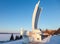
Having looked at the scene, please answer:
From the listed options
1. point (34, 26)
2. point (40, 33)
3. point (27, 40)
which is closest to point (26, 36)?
point (27, 40)

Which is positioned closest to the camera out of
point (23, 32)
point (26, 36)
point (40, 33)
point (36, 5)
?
point (23, 32)

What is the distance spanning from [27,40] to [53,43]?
7.34 ft

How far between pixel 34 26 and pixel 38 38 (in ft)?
7.75

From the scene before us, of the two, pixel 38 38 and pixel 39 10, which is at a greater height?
pixel 39 10

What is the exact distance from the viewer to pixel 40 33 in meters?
16.2

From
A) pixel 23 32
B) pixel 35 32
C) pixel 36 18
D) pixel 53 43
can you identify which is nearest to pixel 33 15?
pixel 36 18

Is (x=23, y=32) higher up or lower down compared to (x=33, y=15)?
lower down

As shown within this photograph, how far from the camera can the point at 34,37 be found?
16.5 meters

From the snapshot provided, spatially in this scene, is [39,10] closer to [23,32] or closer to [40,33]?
[40,33]

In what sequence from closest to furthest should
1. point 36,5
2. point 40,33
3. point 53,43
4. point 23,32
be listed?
point 23,32 < point 53,43 < point 40,33 < point 36,5

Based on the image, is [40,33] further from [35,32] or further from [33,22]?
[33,22]

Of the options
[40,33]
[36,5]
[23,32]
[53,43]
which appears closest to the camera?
[23,32]

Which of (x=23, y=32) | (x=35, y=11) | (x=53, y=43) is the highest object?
(x=35, y=11)

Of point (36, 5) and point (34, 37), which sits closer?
point (34, 37)
